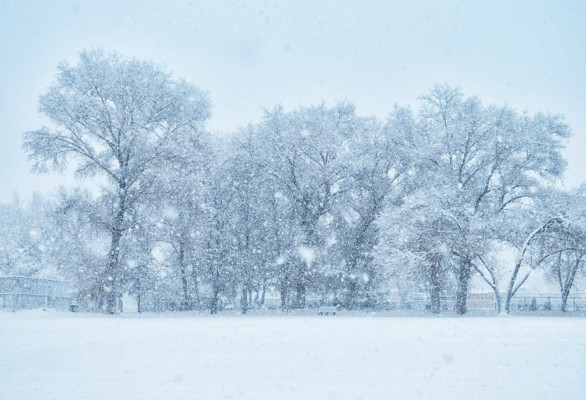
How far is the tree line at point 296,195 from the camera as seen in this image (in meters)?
24.9

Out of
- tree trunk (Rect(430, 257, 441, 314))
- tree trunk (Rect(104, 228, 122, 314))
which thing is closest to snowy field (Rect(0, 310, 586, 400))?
tree trunk (Rect(104, 228, 122, 314))

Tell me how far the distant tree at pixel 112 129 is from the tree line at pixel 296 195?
0.24 feet

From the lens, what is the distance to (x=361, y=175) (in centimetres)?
3238

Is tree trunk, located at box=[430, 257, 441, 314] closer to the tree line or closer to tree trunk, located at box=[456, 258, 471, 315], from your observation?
the tree line

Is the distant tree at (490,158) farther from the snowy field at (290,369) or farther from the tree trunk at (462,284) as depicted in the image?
the snowy field at (290,369)

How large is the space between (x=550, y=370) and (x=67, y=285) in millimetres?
27439

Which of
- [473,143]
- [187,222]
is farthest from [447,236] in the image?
[187,222]

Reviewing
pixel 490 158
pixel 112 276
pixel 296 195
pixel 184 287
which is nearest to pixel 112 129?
pixel 112 276

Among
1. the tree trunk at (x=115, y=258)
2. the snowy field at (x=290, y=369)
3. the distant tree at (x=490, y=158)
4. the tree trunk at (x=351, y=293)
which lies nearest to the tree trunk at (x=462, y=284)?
the distant tree at (x=490, y=158)

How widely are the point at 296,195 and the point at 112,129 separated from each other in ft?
40.2

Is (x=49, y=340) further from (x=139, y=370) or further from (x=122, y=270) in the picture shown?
(x=122, y=270)

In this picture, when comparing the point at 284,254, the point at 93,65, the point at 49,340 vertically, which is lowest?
the point at 49,340

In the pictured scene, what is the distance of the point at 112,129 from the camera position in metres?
25.2

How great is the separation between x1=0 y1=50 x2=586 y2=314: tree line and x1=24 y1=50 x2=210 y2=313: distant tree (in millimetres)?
74
